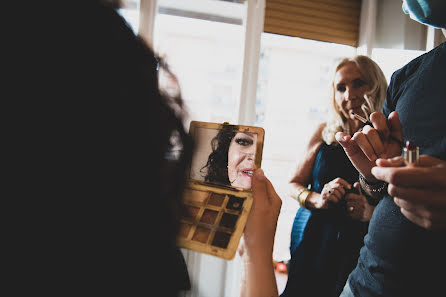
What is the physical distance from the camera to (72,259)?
259 millimetres

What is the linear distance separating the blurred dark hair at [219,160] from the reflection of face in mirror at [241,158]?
10 millimetres

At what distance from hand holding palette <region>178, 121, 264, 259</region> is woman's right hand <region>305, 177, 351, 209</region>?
509 mm

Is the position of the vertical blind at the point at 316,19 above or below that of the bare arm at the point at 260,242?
above

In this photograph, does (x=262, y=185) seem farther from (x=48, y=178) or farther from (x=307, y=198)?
(x=307, y=198)

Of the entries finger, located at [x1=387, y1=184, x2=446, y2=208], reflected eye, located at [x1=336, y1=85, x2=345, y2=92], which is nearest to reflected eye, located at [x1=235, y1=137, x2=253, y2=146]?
finger, located at [x1=387, y1=184, x2=446, y2=208]

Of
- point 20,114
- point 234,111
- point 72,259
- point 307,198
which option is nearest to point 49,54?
point 20,114

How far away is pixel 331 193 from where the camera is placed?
108 centimetres

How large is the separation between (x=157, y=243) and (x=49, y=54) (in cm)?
20

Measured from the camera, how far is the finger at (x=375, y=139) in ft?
1.80

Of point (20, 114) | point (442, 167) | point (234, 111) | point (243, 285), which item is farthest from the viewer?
point (234, 111)

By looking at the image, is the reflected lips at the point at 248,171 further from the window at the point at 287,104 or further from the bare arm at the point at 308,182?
the window at the point at 287,104

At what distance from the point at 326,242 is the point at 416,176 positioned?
0.79 metres

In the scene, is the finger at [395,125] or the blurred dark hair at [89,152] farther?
the finger at [395,125]

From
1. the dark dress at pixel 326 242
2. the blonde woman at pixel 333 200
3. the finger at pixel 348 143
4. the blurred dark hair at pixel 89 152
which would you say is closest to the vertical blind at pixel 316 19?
the blonde woman at pixel 333 200
